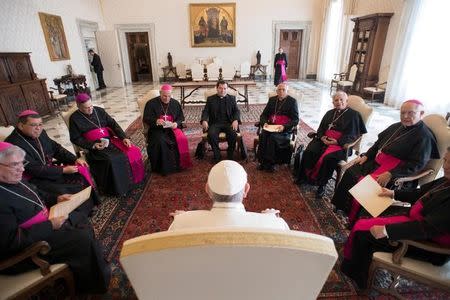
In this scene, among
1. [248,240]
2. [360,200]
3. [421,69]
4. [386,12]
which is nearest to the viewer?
[248,240]

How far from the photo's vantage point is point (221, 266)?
34.3 inches

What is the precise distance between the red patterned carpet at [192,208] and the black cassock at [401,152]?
1.32ft

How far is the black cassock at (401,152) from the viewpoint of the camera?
2.36 m

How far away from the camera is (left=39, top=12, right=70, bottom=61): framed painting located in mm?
7941

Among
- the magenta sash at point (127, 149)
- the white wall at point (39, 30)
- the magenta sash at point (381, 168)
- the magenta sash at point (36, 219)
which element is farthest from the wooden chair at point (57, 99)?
the magenta sash at point (381, 168)

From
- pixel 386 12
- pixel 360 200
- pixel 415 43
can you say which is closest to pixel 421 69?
pixel 415 43

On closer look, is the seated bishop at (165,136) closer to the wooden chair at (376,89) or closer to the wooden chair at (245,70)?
the wooden chair at (376,89)

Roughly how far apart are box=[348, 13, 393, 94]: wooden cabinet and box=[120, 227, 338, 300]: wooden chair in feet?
29.6

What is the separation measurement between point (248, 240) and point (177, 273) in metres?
0.28

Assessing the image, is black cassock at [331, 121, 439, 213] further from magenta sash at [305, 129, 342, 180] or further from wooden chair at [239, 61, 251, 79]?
wooden chair at [239, 61, 251, 79]

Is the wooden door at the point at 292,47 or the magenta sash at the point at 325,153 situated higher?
the wooden door at the point at 292,47

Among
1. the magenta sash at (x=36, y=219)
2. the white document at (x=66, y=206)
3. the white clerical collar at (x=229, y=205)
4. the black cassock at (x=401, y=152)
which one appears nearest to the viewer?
the white clerical collar at (x=229, y=205)

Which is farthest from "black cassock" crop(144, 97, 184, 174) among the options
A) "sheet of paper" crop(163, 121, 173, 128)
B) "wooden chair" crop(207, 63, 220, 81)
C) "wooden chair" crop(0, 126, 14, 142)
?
"wooden chair" crop(207, 63, 220, 81)

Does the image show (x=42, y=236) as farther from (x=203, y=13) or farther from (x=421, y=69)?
(x=203, y=13)
